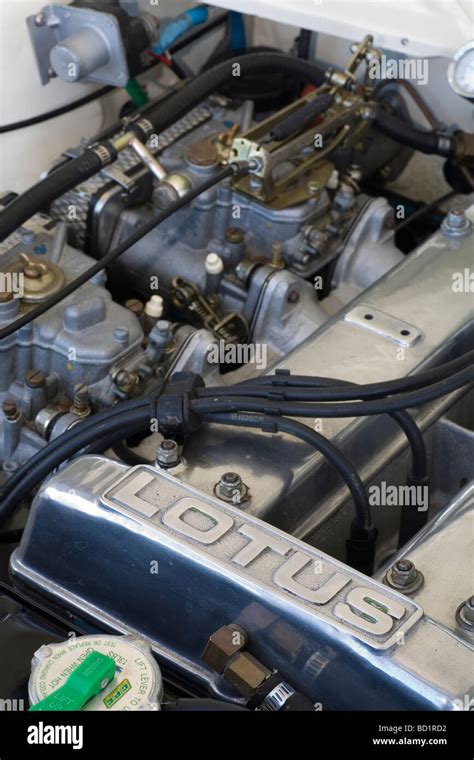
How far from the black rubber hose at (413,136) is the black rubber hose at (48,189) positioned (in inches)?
22.8

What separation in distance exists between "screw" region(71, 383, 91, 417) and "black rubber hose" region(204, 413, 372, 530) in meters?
0.28

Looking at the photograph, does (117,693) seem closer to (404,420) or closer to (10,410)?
(404,420)

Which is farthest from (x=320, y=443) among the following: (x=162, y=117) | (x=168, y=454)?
(x=162, y=117)

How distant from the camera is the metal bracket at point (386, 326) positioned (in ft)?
4.83

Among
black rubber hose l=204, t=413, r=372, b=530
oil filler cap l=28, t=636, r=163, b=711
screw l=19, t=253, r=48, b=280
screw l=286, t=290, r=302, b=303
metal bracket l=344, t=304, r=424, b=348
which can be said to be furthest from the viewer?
screw l=286, t=290, r=302, b=303

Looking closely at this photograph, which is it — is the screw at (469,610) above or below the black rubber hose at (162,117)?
below

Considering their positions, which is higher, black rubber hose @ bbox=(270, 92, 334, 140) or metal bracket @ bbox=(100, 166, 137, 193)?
black rubber hose @ bbox=(270, 92, 334, 140)

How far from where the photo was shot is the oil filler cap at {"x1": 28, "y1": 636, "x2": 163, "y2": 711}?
3.20 feet

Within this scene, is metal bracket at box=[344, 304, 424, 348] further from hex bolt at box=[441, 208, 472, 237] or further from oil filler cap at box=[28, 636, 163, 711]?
oil filler cap at box=[28, 636, 163, 711]

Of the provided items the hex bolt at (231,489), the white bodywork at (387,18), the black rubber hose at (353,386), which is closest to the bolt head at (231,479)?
the hex bolt at (231,489)

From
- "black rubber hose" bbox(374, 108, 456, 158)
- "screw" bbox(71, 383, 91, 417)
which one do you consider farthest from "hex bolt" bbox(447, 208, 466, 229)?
"screw" bbox(71, 383, 91, 417)

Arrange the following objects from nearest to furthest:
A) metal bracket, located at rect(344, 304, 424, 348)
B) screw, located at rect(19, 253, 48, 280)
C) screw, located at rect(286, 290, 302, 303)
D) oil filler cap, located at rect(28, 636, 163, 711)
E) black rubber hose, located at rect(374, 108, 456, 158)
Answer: oil filler cap, located at rect(28, 636, 163, 711), metal bracket, located at rect(344, 304, 424, 348), screw, located at rect(19, 253, 48, 280), screw, located at rect(286, 290, 302, 303), black rubber hose, located at rect(374, 108, 456, 158)

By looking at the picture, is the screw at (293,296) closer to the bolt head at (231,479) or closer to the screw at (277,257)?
the screw at (277,257)
